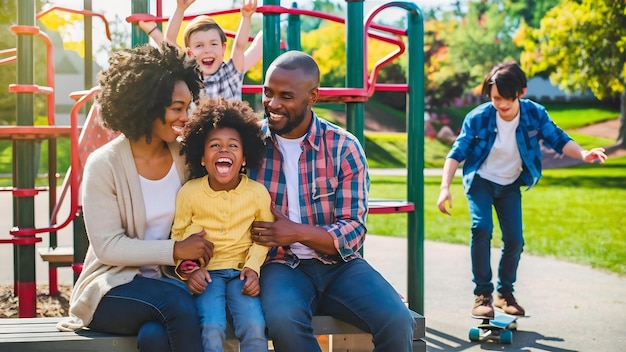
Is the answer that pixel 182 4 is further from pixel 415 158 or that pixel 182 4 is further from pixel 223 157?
pixel 415 158

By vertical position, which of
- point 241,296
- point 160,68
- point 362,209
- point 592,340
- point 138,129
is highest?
point 160,68

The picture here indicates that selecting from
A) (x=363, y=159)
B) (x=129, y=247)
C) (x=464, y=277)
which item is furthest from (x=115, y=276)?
(x=464, y=277)

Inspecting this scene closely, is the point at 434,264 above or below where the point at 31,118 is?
below

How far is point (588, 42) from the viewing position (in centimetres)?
2503

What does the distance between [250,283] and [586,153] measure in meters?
2.50

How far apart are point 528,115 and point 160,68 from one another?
2.74 metres

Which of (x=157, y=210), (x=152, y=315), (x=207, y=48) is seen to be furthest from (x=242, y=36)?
(x=152, y=315)

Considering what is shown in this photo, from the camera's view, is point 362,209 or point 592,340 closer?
point 362,209

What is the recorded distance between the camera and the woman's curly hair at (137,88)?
3.07m

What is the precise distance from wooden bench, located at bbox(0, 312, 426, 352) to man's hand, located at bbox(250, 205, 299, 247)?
308 millimetres

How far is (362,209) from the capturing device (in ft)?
10.6

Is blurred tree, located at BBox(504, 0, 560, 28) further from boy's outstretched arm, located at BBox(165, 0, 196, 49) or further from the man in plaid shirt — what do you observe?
the man in plaid shirt

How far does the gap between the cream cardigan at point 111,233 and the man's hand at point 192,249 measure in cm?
3

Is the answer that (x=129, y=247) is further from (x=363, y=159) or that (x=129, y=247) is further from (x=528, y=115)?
(x=528, y=115)
